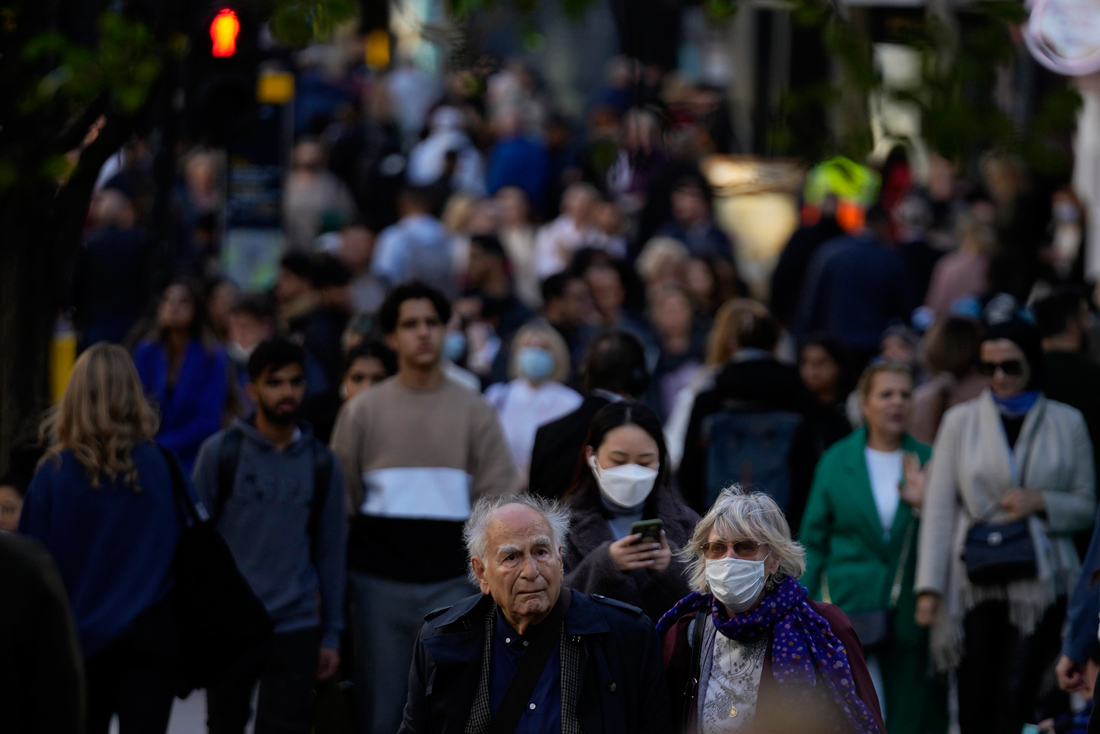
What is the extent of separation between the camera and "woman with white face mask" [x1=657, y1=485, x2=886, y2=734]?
17.7ft

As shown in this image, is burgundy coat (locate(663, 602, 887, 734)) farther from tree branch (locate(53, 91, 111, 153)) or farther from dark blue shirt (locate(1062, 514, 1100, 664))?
tree branch (locate(53, 91, 111, 153))

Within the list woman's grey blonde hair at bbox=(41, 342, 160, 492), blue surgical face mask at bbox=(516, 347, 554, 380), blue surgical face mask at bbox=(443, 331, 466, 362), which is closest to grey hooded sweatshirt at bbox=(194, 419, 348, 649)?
woman's grey blonde hair at bbox=(41, 342, 160, 492)

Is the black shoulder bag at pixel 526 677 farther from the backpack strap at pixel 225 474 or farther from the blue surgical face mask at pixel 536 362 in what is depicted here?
the blue surgical face mask at pixel 536 362

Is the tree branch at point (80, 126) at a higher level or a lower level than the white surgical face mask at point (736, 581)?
higher

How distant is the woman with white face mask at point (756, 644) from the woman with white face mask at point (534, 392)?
4.18m

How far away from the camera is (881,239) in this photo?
47.4 feet

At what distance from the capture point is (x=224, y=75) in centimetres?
1071

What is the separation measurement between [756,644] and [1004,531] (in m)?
2.81

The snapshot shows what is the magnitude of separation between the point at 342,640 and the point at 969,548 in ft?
9.92

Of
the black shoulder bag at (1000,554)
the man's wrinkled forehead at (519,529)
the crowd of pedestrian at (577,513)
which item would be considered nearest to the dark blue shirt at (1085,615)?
the crowd of pedestrian at (577,513)

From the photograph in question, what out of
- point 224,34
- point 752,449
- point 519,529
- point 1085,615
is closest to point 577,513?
point 519,529

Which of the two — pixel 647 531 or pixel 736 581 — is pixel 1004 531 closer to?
pixel 647 531

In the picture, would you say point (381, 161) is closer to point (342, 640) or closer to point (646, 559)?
point (342, 640)

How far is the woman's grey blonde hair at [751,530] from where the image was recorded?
565cm
